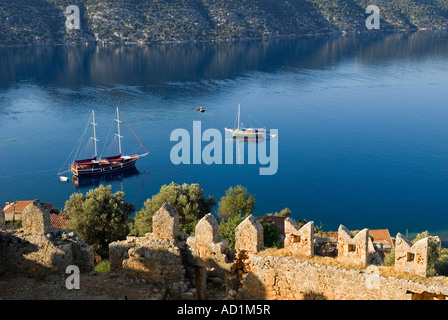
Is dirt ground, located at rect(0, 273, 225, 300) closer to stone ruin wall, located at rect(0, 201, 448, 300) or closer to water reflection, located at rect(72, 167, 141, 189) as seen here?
stone ruin wall, located at rect(0, 201, 448, 300)

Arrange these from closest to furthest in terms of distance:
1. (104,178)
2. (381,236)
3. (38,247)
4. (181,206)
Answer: (38,247) → (181,206) → (381,236) → (104,178)

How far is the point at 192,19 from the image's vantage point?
151500 millimetres

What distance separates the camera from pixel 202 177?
58.3 meters

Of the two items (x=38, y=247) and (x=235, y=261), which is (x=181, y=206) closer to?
(x=38, y=247)

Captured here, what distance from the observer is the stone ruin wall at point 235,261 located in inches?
487

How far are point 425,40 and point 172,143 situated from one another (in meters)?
117

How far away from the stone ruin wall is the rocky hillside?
428 feet

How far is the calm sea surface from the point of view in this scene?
180 ft

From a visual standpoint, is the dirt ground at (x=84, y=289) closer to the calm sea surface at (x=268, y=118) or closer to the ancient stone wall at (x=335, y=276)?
the ancient stone wall at (x=335, y=276)

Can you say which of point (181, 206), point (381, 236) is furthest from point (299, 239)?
point (381, 236)

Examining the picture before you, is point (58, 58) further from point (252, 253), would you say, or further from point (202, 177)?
point (252, 253)

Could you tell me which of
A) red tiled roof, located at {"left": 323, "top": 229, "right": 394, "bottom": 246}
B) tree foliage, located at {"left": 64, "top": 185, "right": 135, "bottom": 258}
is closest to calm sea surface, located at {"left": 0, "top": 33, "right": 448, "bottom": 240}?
red tiled roof, located at {"left": 323, "top": 229, "right": 394, "bottom": 246}

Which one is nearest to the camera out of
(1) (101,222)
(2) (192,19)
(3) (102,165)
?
(1) (101,222)

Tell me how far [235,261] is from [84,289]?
4362 millimetres
